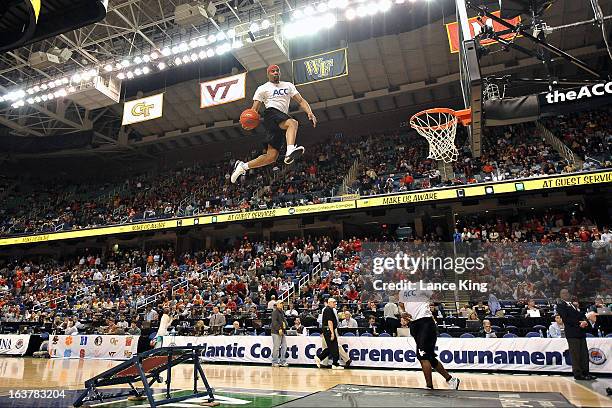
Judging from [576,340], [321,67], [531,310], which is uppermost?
[321,67]

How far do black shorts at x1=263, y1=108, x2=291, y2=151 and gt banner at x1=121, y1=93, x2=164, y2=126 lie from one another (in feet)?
45.0

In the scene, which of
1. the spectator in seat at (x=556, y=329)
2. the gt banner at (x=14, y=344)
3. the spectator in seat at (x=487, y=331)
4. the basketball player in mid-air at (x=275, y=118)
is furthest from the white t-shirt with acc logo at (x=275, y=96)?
the gt banner at (x=14, y=344)

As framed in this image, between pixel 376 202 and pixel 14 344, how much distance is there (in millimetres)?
16000

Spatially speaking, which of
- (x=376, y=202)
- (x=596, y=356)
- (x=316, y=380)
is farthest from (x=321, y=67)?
(x=596, y=356)

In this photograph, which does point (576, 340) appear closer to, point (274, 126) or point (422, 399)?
point (422, 399)

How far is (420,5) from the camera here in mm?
18516

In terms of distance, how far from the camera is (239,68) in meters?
23.0

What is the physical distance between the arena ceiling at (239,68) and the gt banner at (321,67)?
283cm

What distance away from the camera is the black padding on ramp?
5297 millimetres

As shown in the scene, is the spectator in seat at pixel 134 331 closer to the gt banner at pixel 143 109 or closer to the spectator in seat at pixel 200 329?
the spectator in seat at pixel 200 329

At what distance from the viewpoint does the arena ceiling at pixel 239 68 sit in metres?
19.2

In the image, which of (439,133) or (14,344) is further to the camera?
(14,344)

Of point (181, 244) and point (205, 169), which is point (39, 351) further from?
point (205, 169)

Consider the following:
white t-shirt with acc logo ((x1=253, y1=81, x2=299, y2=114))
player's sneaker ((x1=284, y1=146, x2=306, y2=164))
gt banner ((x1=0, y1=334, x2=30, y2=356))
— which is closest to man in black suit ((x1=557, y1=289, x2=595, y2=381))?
player's sneaker ((x1=284, y1=146, x2=306, y2=164))
